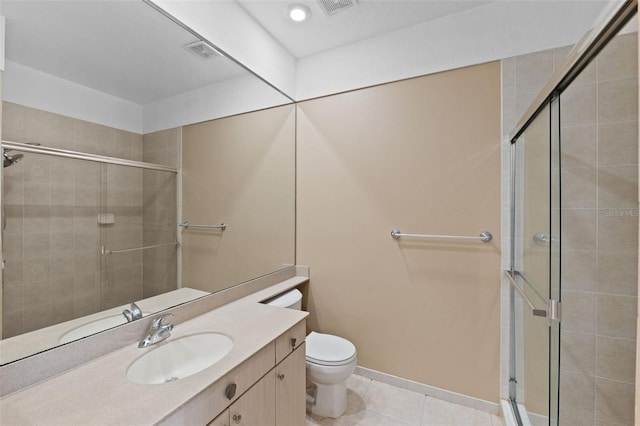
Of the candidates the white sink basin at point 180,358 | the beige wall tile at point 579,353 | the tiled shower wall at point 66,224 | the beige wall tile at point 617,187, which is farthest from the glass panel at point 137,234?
the beige wall tile at point 617,187

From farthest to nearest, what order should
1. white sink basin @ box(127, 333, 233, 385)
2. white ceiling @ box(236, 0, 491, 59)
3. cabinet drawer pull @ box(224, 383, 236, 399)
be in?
white ceiling @ box(236, 0, 491, 59), white sink basin @ box(127, 333, 233, 385), cabinet drawer pull @ box(224, 383, 236, 399)

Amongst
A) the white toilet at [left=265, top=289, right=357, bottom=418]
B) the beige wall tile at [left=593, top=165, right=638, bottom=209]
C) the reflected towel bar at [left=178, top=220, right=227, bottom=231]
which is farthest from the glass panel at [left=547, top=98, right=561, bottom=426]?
the reflected towel bar at [left=178, top=220, right=227, bottom=231]

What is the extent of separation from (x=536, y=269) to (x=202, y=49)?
2.13 m

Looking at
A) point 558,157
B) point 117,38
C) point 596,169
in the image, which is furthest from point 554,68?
point 117,38

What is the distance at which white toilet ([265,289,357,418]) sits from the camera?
1.58 m

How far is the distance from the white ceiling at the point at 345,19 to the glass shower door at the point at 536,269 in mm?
Result: 1004

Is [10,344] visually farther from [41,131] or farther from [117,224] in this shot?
[41,131]

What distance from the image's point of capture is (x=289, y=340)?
51.5 inches

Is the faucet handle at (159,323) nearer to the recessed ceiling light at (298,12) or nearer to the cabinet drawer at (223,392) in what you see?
the cabinet drawer at (223,392)

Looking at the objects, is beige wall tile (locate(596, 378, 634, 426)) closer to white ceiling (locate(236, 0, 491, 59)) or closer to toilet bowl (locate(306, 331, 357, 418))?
toilet bowl (locate(306, 331, 357, 418))

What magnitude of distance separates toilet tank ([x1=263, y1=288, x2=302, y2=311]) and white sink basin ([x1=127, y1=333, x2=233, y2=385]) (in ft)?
1.84

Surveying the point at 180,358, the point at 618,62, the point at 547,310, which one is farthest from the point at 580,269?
the point at 180,358

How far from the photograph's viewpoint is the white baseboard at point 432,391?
5.50 ft

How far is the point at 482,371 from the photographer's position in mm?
1691
